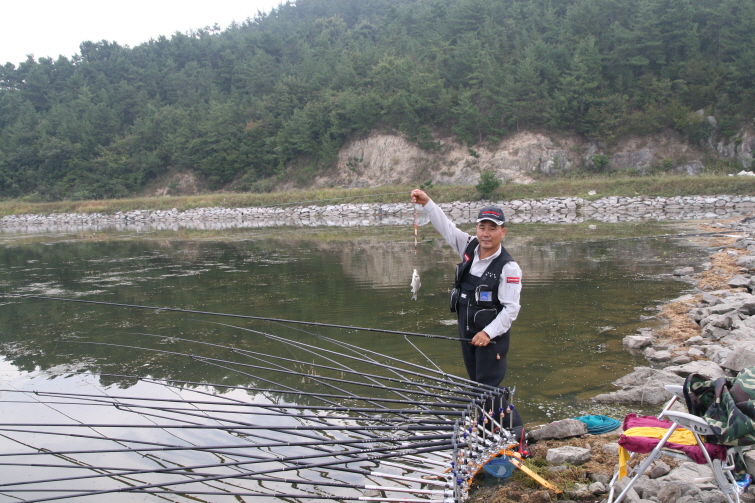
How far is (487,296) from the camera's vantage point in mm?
4059

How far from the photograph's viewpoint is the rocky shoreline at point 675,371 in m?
3.42

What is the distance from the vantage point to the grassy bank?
1275 inches

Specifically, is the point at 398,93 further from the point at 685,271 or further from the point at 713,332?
the point at 713,332

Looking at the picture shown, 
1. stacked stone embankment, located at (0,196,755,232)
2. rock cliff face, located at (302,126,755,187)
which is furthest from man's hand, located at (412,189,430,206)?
rock cliff face, located at (302,126,755,187)

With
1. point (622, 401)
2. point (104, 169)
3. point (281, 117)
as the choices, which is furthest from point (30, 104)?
point (622, 401)

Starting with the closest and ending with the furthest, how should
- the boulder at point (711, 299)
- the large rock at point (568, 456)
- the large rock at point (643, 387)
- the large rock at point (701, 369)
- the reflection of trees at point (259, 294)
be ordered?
the large rock at point (568, 456) → the large rock at point (643, 387) → the large rock at point (701, 369) → the reflection of trees at point (259, 294) → the boulder at point (711, 299)

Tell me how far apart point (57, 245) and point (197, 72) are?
61.8 m

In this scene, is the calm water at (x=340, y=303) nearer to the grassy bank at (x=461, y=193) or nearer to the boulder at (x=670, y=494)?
the boulder at (x=670, y=494)

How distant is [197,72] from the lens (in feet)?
265

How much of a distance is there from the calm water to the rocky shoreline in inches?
15.2

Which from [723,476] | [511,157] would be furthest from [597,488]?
[511,157]

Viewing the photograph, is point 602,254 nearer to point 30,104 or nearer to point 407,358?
point 407,358

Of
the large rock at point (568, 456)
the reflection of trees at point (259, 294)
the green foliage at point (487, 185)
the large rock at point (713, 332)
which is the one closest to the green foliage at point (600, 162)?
the green foliage at point (487, 185)

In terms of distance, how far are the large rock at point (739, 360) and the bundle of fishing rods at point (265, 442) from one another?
Answer: 2581 mm
